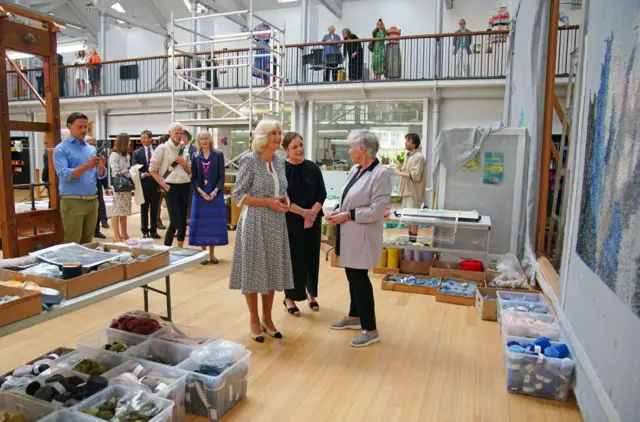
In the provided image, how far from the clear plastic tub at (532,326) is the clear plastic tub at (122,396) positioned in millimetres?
2316

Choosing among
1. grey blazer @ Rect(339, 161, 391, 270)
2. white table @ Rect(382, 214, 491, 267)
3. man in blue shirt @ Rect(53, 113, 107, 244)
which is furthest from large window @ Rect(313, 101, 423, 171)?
grey blazer @ Rect(339, 161, 391, 270)

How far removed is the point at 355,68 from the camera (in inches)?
491

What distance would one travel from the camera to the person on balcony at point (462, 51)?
11.9m

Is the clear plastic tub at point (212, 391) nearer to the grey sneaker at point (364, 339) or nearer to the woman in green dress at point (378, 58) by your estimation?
the grey sneaker at point (364, 339)

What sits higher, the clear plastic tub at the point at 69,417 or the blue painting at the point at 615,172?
the blue painting at the point at 615,172

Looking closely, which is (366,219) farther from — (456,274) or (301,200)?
(456,274)

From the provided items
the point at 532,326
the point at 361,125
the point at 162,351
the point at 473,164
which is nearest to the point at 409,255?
the point at 473,164

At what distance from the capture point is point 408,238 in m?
5.76

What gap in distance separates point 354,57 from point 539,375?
10.7m

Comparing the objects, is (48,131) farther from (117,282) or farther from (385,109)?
(385,109)

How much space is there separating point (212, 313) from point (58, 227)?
4.79ft

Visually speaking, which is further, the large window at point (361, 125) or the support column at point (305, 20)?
the support column at point (305, 20)

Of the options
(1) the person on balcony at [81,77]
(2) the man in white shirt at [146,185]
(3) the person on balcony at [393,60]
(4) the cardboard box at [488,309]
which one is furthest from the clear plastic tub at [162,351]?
(1) the person on balcony at [81,77]

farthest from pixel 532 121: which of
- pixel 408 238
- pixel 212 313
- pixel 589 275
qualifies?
pixel 212 313
